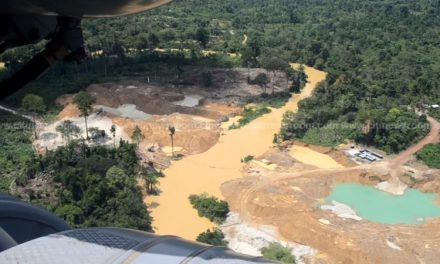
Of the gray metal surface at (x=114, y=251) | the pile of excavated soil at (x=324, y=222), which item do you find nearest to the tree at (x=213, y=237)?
the pile of excavated soil at (x=324, y=222)

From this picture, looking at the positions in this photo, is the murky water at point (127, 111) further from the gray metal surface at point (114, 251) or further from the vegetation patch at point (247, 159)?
the gray metal surface at point (114, 251)

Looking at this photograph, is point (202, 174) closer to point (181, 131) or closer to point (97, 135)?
point (181, 131)

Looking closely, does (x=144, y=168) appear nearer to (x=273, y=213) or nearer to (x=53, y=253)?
(x=273, y=213)

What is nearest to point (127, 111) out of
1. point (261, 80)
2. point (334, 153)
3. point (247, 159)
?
point (261, 80)

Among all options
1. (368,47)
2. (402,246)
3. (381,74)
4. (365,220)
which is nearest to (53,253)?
(402,246)

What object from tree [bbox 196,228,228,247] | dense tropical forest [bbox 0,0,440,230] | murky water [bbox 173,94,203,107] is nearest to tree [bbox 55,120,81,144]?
dense tropical forest [bbox 0,0,440,230]

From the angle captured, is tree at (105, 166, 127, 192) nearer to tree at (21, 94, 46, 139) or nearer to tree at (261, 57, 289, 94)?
tree at (21, 94, 46, 139)
